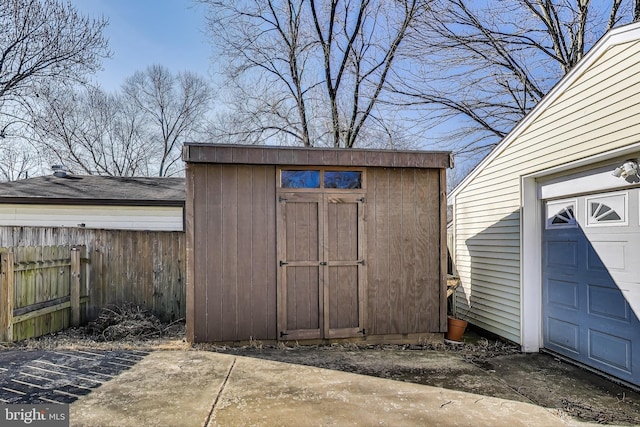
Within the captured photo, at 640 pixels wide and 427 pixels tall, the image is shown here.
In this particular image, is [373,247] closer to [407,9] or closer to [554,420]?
[554,420]

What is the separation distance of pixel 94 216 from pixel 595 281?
8382 millimetres

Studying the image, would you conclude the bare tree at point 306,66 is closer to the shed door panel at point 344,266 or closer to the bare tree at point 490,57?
the bare tree at point 490,57

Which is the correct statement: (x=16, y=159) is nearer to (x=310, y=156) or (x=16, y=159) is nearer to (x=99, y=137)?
(x=99, y=137)

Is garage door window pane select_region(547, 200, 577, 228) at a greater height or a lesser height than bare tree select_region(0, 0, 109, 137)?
lesser

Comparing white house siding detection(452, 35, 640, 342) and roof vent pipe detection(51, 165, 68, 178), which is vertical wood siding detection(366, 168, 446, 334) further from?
roof vent pipe detection(51, 165, 68, 178)

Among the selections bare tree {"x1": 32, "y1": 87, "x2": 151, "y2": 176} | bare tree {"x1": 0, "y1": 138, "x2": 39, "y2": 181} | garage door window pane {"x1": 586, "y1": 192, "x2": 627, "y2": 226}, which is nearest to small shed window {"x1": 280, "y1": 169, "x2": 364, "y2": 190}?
garage door window pane {"x1": 586, "y1": 192, "x2": 627, "y2": 226}

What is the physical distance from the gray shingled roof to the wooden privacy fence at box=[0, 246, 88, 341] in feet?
8.17

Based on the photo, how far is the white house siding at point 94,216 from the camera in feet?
25.8

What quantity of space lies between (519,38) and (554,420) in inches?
385

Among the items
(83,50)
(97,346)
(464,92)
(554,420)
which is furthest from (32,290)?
(464,92)

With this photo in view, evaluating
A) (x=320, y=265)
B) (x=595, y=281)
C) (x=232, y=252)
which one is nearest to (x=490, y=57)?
(x=595, y=281)

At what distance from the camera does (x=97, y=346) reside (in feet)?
15.3

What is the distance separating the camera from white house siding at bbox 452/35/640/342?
333cm

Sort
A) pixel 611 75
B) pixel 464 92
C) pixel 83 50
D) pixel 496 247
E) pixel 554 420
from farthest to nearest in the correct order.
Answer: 1. pixel 464 92
2. pixel 83 50
3. pixel 496 247
4. pixel 611 75
5. pixel 554 420
